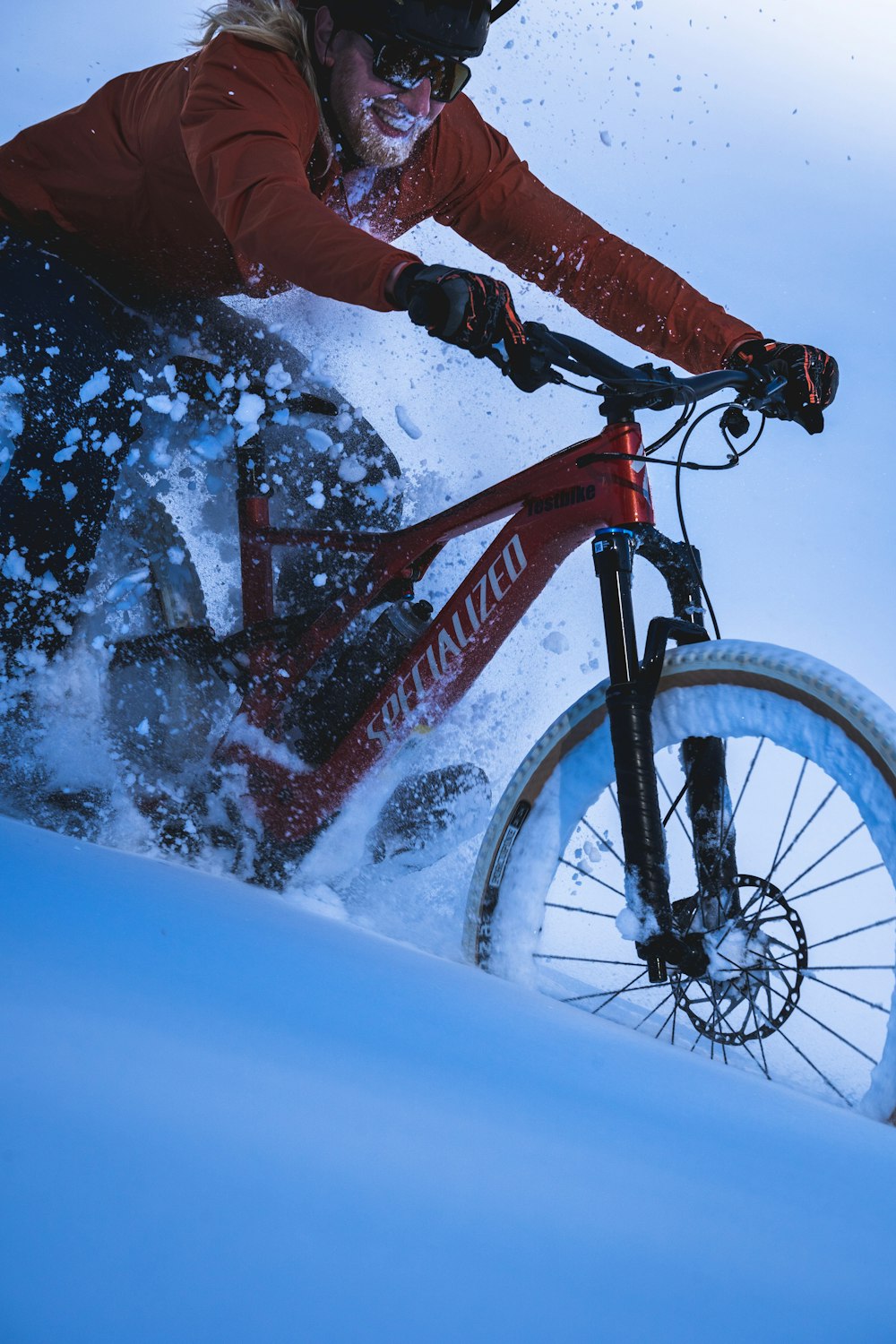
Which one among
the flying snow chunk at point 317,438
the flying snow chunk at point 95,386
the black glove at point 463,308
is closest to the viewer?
the black glove at point 463,308

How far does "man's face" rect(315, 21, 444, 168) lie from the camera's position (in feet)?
4.57

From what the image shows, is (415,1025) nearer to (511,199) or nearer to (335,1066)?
(335,1066)

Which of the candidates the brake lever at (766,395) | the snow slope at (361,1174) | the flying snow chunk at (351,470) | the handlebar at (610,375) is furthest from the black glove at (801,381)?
the snow slope at (361,1174)

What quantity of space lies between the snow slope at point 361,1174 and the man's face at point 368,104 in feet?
4.22

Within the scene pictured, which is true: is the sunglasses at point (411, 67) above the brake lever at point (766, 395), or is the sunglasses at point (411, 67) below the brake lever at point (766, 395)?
above

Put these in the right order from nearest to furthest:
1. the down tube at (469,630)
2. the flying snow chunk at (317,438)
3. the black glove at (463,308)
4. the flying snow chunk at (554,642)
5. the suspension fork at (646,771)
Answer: the black glove at (463,308), the suspension fork at (646,771), the down tube at (469,630), the flying snow chunk at (317,438), the flying snow chunk at (554,642)

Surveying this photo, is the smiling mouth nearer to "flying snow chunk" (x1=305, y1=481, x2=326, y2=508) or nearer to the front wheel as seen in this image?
"flying snow chunk" (x1=305, y1=481, x2=326, y2=508)

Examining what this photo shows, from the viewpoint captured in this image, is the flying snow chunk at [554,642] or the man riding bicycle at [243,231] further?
the flying snow chunk at [554,642]

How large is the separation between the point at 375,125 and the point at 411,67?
0.32ft

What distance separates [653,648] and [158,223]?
1065 millimetres

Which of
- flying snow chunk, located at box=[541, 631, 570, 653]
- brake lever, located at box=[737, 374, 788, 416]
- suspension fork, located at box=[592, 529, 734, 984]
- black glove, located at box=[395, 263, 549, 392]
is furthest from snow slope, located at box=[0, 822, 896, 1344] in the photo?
flying snow chunk, located at box=[541, 631, 570, 653]

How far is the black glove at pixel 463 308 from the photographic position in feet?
3.31

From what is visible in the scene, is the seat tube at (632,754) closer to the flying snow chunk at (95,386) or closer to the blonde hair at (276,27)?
the blonde hair at (276,27)

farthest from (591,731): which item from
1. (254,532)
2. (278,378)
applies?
(278,378)
